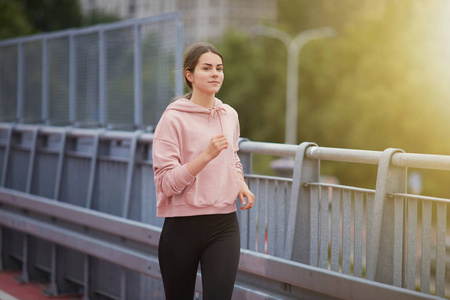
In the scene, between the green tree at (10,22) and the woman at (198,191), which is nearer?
the woman at (198,191)

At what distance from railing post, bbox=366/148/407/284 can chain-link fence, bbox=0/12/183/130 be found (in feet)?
10.3

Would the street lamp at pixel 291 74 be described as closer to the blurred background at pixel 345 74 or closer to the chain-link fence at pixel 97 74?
the blurred background at pixel 345 74

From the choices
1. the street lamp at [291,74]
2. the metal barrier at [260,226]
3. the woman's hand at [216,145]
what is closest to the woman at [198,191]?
the woman's hand at [216,145]

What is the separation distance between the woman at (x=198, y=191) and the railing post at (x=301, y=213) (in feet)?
3.36

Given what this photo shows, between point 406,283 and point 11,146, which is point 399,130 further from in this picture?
point 406,283

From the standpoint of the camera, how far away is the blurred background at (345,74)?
36281 millimetres

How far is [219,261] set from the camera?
4.43m

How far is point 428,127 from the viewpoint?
121 feet

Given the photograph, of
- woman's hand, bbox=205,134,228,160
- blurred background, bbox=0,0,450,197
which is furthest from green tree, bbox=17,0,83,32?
woman's hand, bbox=205,134,228,160

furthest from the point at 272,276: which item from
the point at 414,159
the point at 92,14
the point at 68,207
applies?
the point at 92,14

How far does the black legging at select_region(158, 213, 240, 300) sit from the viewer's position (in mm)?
4434

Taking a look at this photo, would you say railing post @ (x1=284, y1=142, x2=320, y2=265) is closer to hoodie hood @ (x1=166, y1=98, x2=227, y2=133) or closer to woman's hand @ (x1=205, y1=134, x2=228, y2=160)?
hoodie hood @ (x1=166, y1=98, x2=227, y2=133)

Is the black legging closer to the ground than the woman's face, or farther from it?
closer to the ground

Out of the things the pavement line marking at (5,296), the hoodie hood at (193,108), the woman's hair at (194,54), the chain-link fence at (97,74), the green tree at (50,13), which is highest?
the green tree at (50,13)
